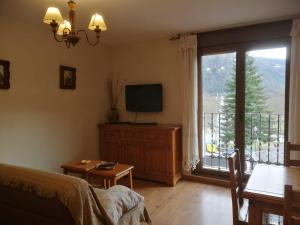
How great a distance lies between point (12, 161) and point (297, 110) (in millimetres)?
3751

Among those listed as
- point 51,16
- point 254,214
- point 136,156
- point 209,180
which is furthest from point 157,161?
point 51,16

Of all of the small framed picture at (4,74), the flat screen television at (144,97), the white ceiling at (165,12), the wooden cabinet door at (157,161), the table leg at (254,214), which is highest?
the white ceiling at (165,12)

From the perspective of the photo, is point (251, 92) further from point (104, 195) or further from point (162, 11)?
point (104, 195)

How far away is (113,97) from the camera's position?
15.6 feet

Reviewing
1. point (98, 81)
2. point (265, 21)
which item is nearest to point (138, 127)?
point (98, 81)

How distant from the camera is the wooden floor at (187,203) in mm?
2711

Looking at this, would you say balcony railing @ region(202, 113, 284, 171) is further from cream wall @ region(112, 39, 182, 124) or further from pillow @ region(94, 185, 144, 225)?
pillow @ region(94, 185, 144, 225)

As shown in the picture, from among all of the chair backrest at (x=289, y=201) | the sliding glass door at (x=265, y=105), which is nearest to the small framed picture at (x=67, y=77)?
the sliding glass door at (x=265, y=105)

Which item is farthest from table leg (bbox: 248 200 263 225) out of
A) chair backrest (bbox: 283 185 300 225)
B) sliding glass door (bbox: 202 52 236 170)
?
sliding glass door (bbox: 202 52 236 170)

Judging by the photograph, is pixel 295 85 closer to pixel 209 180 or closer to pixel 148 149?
pixel 209 180

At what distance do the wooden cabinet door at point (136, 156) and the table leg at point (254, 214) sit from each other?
2.53m

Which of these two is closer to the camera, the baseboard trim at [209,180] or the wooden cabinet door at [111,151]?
the baseboard trim at [209,180]

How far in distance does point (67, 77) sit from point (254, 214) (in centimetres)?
324

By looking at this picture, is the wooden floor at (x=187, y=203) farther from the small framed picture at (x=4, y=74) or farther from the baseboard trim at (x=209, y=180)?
the small framed picture at (x=4, y=74)
